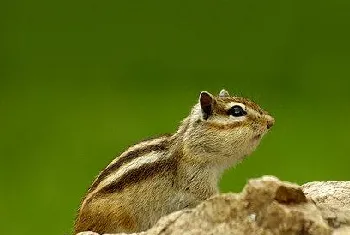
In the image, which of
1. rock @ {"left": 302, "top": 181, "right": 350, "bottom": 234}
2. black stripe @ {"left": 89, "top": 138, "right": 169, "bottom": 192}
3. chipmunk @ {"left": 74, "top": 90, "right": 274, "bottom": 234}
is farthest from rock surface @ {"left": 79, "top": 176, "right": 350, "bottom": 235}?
black stripe @ {"left": 89, "top": 138, "right": 169, "bottom": 192}

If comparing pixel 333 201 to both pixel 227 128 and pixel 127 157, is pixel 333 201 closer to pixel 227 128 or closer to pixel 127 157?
pixel 227 128

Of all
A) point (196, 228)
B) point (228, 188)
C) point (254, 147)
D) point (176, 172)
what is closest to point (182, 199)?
point (176, 172)

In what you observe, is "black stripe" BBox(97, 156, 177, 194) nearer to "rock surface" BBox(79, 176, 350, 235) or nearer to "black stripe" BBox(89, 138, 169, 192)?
"black stripe" BBox(89, 138, 169, 192)

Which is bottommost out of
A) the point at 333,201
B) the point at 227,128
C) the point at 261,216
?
the point at 261,216

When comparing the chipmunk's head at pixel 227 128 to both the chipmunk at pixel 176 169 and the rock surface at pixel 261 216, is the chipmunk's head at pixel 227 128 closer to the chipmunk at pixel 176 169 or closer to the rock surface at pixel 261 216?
the chipmunk at pixel 176 169

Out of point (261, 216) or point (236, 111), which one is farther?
point (236, 111)

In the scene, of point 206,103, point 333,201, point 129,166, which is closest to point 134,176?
point 129,166

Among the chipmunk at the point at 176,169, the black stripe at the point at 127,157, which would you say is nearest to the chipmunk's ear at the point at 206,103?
the chipmunk at the point at 176,169

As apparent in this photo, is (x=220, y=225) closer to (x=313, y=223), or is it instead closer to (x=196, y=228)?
(x=196, y=228)
